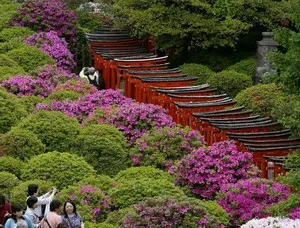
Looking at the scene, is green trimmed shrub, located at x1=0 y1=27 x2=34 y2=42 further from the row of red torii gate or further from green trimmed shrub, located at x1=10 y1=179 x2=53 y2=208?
green trimmed shrub, located at x1=10 y1=179 x2=53 y2=208

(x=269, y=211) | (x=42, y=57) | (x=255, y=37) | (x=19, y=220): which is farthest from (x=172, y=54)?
(x=19, y=220)

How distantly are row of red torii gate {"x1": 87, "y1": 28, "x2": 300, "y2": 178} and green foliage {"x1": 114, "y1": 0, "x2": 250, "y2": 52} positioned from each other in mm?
838

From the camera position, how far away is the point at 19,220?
23531 mm

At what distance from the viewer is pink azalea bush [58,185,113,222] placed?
88.4ft

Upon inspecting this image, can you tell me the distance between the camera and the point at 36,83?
125 feet

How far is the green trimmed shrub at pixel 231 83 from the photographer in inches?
1692

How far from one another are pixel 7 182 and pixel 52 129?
12.9 ft

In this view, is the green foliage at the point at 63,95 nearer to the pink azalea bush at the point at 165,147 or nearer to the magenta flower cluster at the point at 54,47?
the pink azalea bush at the point at 165,147

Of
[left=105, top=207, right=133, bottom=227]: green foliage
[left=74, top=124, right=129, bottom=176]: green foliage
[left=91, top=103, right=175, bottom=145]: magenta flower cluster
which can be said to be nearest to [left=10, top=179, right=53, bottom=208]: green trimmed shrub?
[left=105, top=207, right=133, bottom=227]: green foliage

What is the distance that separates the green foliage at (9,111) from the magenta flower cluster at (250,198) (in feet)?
22.3

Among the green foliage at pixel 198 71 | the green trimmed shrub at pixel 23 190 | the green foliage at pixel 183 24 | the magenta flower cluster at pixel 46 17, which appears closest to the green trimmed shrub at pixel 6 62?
the green foliage at pixel 198 71

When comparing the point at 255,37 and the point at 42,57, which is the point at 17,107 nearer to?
the point at 42,57

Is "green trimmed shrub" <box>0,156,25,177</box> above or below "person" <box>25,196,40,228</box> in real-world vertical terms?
below

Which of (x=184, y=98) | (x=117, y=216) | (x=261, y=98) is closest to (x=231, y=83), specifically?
(x=261, y=98)
